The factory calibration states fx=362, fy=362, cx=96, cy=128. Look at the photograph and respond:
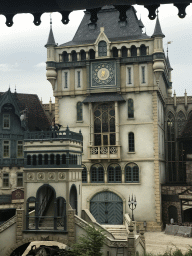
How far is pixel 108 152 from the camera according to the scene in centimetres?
3988

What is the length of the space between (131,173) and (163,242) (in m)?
9.12

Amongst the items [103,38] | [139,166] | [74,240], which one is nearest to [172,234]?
[139,166]

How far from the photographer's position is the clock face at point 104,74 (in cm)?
4141

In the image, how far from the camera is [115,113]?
40.5 meters

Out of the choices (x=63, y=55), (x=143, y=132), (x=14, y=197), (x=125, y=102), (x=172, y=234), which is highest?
(x=63, y=55)

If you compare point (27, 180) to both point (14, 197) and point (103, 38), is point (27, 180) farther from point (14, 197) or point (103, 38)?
point (103, 38)

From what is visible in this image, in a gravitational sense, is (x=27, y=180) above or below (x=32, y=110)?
below

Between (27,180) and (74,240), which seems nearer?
(74,240)

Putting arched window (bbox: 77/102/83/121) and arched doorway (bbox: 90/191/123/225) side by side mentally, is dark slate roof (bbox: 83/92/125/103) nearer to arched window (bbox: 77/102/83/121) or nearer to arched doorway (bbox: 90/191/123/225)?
arched window (bbox: 77/102/83/121)

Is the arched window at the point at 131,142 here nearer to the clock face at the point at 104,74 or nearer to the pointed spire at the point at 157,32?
the clock face at the point at 104,74

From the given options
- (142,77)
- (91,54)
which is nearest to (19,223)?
(142,77)

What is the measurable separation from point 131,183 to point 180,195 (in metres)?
5.55

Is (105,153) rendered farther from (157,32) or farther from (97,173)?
(157,32)

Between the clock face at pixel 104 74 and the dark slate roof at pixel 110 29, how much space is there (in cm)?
364
